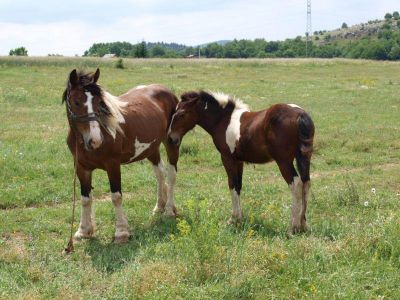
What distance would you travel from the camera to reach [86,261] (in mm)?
6250

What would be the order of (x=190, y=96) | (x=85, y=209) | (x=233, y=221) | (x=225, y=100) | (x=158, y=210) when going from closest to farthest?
(x=85, y=209) < (x=233, y=221) < (x=225, y=100) < (x=190, y=96) < (x=158, y=210)

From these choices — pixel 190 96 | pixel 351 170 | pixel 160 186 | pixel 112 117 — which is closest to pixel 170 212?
pixel 160 186

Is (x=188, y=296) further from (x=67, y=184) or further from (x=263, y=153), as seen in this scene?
(x=67, y=184)

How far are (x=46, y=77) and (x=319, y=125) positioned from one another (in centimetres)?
2288

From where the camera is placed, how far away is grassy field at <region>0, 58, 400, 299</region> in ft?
16.6

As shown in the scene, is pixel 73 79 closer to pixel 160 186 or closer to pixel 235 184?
pixel 160 186

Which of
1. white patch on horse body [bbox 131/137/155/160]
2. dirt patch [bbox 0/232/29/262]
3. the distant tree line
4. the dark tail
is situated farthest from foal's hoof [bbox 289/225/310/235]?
the distant tree line

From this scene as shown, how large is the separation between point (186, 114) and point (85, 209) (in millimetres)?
2173

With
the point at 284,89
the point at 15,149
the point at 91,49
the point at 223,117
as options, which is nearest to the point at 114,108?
the point at 223,117

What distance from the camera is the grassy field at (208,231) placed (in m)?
5.05

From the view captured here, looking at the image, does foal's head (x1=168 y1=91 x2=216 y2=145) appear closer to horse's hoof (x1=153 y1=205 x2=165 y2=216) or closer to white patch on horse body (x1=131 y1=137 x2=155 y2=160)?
white patch on horse body (x1=131 y1=137 x2=155 y2=160)

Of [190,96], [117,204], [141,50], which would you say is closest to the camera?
[117,204]

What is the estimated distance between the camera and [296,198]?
6.93 meters

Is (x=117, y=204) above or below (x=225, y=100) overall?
below
